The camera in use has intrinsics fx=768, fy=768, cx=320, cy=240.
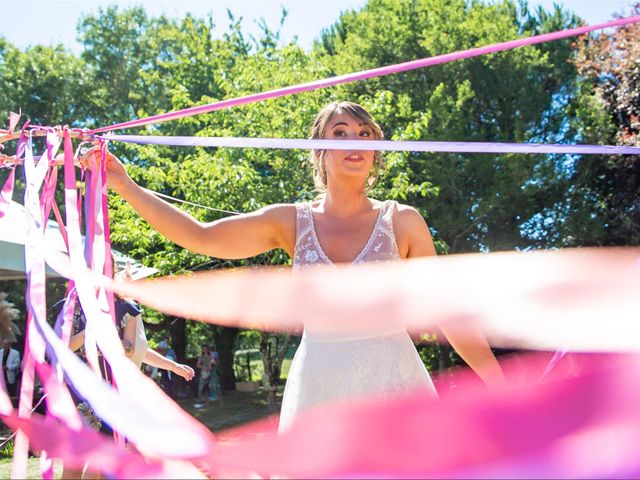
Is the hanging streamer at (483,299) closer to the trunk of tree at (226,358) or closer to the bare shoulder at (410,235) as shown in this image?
the bare shoulder at (410,235)

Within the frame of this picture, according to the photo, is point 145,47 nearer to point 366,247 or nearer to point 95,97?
point 95,97

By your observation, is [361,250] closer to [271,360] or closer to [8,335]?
[8,335]

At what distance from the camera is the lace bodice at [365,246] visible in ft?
8.32

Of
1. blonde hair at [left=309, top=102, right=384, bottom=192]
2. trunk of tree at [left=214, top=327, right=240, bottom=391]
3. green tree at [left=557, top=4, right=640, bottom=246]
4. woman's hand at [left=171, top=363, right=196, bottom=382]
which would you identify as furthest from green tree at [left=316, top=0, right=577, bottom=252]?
blonde hair at [left=309, top=102, right=384, bottom=192]

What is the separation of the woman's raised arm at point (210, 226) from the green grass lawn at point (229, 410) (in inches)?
262

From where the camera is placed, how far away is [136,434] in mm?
913

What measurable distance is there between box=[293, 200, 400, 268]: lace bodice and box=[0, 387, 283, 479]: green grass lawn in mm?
6725

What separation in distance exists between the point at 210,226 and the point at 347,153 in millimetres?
528

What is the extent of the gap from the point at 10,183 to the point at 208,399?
1541 cm

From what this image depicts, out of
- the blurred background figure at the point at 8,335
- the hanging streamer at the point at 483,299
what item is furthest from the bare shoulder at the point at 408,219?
the blurred background figure at the point at 8,335

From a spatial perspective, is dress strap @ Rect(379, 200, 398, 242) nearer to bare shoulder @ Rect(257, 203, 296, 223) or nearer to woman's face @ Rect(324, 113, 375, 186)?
woman's face @ Rect(324, 113, 375, 186)

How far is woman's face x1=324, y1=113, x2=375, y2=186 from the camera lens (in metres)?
2.62

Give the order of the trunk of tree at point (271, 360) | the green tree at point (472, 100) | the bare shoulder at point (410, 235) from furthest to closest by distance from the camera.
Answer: the green tree at point (472, 100)
the trunk of tree at point (271, 360)
the bare shoulder at point (410, 235)

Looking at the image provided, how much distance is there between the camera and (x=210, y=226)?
2.51 meters
